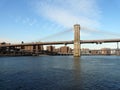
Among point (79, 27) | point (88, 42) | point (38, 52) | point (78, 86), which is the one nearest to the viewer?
point (78, 86)

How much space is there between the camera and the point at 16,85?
22.1 metres

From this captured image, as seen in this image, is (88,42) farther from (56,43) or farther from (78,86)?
(78,86)

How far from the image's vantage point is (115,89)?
2097 centimetres

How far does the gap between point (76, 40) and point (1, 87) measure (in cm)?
9151

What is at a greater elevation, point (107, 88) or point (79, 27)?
point (79, 27)

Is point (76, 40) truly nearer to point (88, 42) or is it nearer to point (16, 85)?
point (88, 42)

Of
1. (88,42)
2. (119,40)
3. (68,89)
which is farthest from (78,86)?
(88,42)

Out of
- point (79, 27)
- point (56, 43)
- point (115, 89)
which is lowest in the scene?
→ point (115, 89)

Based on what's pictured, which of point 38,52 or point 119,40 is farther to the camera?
point 38,52

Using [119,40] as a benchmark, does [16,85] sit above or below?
below

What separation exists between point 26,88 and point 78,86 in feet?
16.8

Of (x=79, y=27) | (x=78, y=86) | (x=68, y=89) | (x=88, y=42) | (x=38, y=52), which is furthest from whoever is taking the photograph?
(x=38, y=52)

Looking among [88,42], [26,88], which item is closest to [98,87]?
[26,88]

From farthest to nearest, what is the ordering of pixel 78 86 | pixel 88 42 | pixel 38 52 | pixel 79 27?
pixel 38 52
pixel 79 27
pixel 88 42
pixel 78 86
